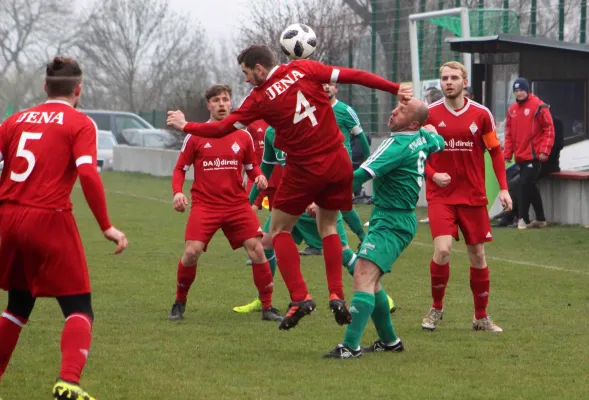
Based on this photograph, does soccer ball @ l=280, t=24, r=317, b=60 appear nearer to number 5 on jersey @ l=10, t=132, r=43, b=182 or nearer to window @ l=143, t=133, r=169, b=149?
number 5 on jersey @ l=10, t=132, r=43, b=182

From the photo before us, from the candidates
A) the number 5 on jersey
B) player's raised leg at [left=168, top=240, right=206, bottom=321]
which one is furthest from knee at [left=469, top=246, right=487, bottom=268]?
the number 5 on jersey

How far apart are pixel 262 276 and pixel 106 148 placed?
3078cm

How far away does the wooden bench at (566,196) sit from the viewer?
17906mm

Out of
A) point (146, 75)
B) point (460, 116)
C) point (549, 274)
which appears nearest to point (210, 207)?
point (460, 116)

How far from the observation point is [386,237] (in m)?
7.55

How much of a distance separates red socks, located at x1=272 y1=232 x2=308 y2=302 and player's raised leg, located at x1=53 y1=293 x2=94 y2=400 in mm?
1980

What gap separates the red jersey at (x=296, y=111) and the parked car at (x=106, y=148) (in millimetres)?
31326

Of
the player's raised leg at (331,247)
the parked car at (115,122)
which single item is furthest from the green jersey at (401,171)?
the parked car at (115,122)

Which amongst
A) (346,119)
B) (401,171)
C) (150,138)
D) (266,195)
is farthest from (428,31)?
(150,138)

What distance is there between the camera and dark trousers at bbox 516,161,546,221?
17969 millimetres

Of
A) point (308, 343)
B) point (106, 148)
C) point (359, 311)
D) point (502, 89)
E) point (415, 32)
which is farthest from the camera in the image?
point (106, 148)

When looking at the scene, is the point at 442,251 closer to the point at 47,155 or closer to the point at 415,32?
the point at 47,155

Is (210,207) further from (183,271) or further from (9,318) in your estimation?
(9,318)

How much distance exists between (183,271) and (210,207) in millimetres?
581
